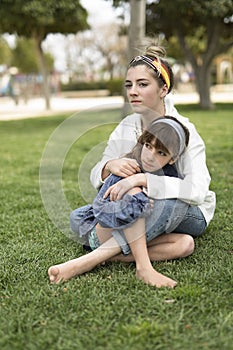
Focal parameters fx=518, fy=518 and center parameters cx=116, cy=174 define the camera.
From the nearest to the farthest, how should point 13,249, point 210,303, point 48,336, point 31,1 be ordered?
point 48,336 → point 210,303 → point 13,249 → point 31,1

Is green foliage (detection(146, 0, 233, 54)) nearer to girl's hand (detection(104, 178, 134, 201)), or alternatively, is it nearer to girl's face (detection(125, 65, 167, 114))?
girl's face (detection(125, 65, 167, 114))

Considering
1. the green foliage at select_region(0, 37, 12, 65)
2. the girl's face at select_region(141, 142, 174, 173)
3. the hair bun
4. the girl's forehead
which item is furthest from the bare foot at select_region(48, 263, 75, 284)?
the green foliage at select_region(0, 37, 12, 65)

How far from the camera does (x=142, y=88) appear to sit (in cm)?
260

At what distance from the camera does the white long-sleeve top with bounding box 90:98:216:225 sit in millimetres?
2391

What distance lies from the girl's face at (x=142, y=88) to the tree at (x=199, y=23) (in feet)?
36.7

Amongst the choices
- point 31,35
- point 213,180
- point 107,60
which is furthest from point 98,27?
point 213,180

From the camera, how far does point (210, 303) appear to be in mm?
2029

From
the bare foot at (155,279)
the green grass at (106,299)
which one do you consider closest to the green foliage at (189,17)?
the green grass at (106,299)

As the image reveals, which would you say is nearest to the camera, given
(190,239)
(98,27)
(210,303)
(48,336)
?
(48,336)

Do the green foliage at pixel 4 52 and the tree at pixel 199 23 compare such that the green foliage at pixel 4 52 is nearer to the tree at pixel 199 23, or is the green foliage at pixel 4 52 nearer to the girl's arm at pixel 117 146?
the tree at pixel 199 23

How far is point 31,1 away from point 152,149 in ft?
36.6

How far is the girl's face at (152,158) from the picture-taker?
8.01 feet

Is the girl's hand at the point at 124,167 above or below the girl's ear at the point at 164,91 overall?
below

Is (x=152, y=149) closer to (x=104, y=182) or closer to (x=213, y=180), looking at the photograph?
(x=104, y=182)
